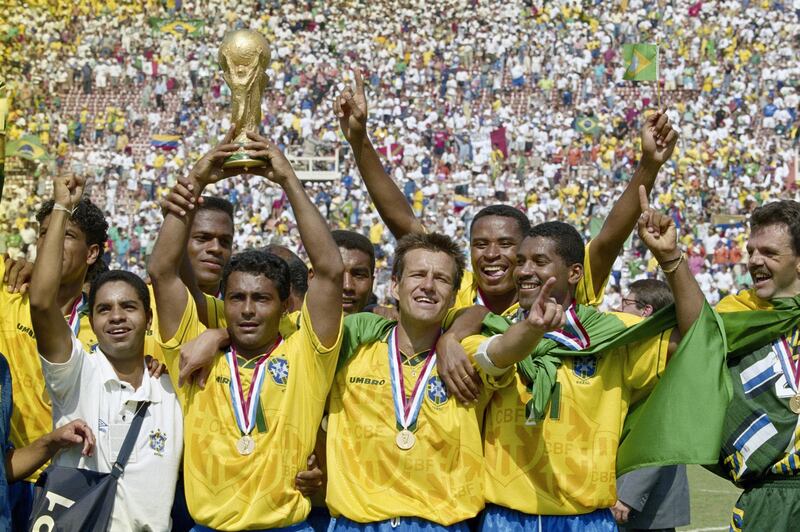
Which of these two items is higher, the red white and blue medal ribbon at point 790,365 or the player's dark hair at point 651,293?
the player's dark hair at point 651,293

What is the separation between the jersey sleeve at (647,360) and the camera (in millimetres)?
4738

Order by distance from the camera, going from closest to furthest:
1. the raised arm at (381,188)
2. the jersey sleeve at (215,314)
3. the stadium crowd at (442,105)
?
the jersey sleeve at (215,314)
the raised arm at (381,188)
the stadium crowd at (442,105)

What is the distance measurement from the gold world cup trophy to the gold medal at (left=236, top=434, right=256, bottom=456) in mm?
1225

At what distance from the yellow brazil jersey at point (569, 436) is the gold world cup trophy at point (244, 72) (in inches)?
61.2

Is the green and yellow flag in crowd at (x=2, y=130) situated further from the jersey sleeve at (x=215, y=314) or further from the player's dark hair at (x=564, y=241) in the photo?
the player's dark hair at (x=564, y=241)

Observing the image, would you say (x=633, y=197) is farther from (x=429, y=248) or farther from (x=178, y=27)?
(x=178, y=27)

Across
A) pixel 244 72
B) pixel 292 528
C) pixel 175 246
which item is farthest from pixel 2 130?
pixel 292 528

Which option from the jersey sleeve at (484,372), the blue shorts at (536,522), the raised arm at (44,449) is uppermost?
the jersey sleeve at (484,372)

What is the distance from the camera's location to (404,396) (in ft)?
15.2

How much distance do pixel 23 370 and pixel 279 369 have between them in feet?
4.16

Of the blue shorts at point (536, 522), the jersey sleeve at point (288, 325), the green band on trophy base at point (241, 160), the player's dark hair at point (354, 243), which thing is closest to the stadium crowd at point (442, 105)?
the player's dark hair at point (354, 243)

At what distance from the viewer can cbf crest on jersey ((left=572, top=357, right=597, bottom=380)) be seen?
15.6 ft

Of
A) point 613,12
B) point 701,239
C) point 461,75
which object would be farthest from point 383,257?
point 613,12

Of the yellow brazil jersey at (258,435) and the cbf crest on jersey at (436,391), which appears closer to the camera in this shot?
the yellow brazil jersey at (258,435)
